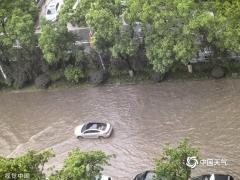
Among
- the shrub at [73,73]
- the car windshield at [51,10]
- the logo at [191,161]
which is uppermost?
the car windshield at [51,10]

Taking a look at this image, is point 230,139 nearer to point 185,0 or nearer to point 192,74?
point 192,74

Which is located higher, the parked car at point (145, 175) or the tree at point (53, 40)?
the tree at point (53, 40)

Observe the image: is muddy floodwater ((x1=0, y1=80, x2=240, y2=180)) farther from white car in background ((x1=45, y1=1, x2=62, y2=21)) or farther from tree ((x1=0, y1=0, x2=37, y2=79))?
white car in background ((x1=45, y1=1, x2=62, y2=21))

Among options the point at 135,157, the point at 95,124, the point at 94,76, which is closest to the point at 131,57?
the point at 94,76

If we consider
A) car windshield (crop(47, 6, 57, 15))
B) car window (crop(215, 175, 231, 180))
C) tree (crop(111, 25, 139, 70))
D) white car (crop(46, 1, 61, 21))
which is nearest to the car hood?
tree (crop(111, 25, 139, 70))

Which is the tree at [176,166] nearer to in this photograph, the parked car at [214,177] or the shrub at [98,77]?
the parked car at [214,177]

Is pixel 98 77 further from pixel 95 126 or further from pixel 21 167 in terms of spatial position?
pixel 21 167

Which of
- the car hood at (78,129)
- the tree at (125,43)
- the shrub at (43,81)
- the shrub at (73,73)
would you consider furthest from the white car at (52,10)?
the car hood at (78,129)
